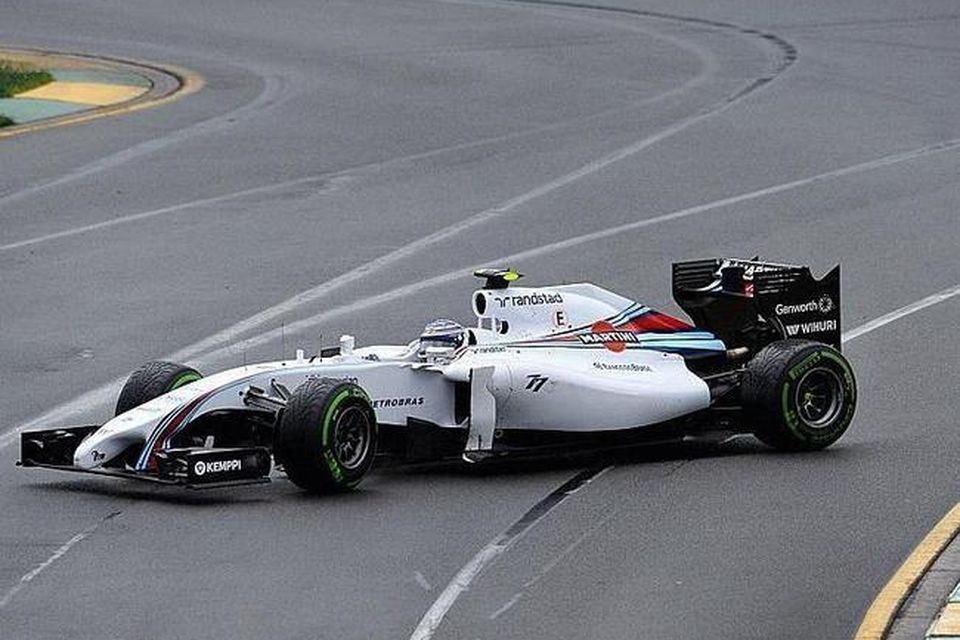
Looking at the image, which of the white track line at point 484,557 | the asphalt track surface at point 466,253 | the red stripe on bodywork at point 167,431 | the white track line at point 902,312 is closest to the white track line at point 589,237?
the asphalt track surface at point 466,253

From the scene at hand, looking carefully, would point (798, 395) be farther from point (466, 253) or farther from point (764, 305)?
point (466, 253)

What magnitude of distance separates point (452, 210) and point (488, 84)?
8.56m

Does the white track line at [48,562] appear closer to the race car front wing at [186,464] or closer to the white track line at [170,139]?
the race car front wing at [186,464]

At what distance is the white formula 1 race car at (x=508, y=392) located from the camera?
12.0 meters

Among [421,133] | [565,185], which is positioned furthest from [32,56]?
[565,185]

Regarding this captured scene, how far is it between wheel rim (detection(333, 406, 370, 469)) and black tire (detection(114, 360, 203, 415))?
1.17m

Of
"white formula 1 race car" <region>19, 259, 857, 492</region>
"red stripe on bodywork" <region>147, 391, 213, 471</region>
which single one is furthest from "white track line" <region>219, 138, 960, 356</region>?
"red stripe on bodywork" <region>147, 391, 213, 471</region>

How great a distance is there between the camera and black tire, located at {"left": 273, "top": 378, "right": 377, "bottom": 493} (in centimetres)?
1184

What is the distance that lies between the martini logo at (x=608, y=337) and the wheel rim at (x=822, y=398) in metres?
1.03

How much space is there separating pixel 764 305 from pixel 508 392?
2.02 metres

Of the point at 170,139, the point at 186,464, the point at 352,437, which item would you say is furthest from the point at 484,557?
the point at 170,139

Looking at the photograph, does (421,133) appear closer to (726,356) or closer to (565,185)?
(565,185)

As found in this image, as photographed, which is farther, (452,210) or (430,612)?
(452,210)

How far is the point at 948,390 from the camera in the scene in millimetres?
15055
